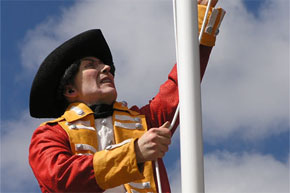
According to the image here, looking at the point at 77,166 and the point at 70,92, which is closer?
the point at 77,166

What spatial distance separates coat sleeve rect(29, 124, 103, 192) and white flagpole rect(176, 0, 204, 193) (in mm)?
884

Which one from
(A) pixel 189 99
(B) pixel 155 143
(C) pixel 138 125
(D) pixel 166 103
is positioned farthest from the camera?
(D) pixel 166 103

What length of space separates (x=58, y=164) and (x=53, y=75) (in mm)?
1079

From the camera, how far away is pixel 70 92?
537cm

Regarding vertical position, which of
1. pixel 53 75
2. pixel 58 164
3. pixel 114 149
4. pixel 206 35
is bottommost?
pixel 58 164

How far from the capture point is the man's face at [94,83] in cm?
519

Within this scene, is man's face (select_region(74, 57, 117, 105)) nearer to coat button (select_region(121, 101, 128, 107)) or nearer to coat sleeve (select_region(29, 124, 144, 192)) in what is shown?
coat button (select_region(121, 101, 128, 107))

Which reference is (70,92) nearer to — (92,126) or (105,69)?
(105,69)

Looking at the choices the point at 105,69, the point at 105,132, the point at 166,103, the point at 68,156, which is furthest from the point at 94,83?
the point at 68,156

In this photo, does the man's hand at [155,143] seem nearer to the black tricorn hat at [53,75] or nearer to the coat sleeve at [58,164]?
the coat sleeve at [58,164]

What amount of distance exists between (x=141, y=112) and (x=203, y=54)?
0.72 metres

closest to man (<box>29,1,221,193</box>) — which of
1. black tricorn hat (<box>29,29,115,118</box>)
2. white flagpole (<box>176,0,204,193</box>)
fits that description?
black tricorn hat (<box>29,29,115,118</box>)

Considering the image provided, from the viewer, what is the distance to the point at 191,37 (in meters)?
4.06

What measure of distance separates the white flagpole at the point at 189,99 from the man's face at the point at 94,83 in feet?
4.10
